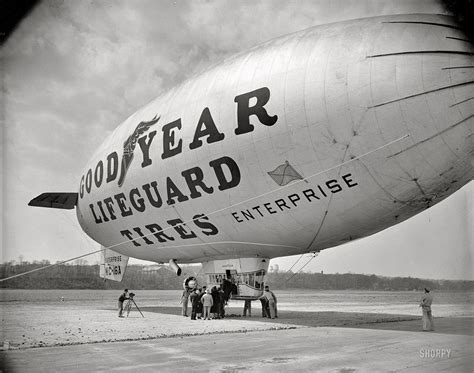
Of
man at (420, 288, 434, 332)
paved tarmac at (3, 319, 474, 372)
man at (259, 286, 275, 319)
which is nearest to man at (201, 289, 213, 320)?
man at (259, 286, 275, 319)

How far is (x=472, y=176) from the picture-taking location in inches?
562

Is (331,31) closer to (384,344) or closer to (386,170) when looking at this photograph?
(386,170)

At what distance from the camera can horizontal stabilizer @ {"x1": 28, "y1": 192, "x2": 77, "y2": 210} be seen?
3142cm

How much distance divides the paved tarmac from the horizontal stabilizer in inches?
774

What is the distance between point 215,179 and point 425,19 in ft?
27.9

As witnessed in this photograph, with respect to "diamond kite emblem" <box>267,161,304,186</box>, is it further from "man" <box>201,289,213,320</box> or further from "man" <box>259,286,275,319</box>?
"man" <box>201,289,213,320</box>

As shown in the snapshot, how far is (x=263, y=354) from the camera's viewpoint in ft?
35.9

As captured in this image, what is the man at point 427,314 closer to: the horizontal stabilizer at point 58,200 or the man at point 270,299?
the man at point 270,299

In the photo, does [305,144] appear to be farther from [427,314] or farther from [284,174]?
[427,314]

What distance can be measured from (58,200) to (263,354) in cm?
2422

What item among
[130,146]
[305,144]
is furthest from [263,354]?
[130,146]

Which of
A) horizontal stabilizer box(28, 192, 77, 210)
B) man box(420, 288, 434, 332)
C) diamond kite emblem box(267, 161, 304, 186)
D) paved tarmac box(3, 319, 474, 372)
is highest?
horizontal stabilizer box(28, 192, 77, 210)

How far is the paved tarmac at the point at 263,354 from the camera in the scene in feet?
30.4

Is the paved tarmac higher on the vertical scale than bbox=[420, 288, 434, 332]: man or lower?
lower
